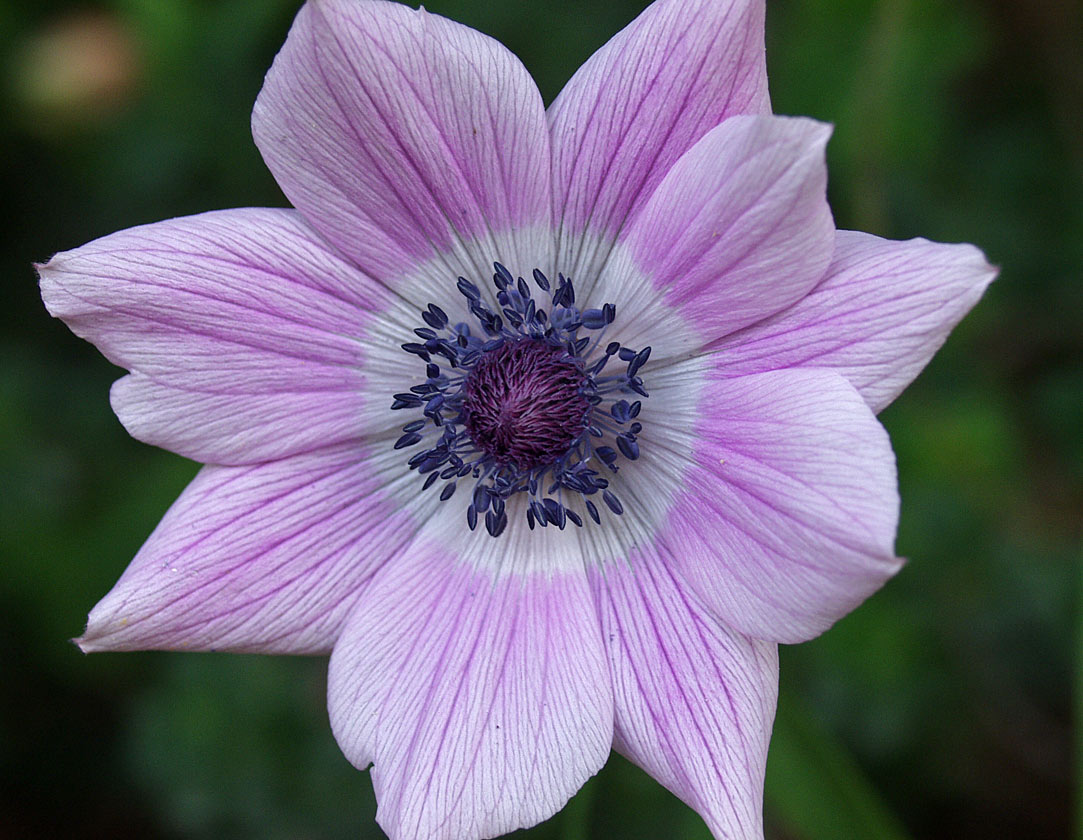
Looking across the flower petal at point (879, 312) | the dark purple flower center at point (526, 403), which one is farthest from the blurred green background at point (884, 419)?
the flower petal at point (879, 312)

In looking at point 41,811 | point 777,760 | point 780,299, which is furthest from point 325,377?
point 41,811

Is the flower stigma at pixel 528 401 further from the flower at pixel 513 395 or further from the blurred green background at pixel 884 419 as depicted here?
the blurred green background at pixel 884 419

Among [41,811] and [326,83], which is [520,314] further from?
[41,811]

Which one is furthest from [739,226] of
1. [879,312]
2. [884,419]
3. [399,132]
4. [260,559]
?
[884,419]

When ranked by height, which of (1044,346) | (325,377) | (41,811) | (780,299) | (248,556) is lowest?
(41,811)

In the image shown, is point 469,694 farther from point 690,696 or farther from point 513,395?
point 513,395

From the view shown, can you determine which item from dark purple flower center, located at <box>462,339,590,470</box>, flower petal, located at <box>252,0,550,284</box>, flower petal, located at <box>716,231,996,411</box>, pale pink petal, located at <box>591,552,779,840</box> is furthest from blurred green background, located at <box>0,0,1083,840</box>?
flower petal, located at <box>252,0,550,284</box>
